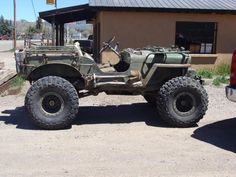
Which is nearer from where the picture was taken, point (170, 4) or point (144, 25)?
point (144, 25)

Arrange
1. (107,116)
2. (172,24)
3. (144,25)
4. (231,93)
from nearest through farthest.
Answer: (231,93)
(107,116)
(144,25)
(172,24)

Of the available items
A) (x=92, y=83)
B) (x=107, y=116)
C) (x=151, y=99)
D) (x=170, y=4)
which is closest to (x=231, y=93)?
(x=92, y=83)

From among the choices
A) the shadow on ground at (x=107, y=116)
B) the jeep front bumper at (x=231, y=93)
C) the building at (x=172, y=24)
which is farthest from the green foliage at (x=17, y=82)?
the jeep front bumper at (x=231, y=93)

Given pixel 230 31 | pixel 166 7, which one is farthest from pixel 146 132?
pixel 230 31

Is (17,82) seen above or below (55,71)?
below

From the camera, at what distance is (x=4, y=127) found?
329 inches

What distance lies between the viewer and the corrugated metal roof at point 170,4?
636 inches

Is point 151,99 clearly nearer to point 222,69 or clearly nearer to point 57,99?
point 57,99

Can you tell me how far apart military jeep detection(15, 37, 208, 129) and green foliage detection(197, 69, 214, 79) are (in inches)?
287

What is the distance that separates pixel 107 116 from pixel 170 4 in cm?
850

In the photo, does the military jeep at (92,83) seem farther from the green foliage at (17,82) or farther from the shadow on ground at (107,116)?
the green foliage at (17,82)

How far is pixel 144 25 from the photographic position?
1658 centimetres

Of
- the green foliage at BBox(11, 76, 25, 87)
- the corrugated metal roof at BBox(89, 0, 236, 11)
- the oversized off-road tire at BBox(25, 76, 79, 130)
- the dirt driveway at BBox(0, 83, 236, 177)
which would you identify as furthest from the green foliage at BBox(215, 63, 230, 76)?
the oversized off-road tire at BBox(25, 76, 79, 130)

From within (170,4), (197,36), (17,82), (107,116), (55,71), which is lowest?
(107,116)
